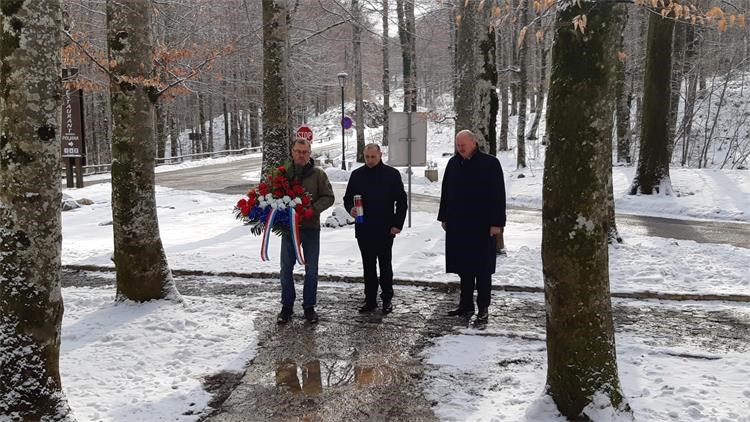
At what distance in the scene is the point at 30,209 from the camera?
3.57m

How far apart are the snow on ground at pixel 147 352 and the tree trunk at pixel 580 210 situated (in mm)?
2558

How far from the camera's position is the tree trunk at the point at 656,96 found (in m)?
14.7

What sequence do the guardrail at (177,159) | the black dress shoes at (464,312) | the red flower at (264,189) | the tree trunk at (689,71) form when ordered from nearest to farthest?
the red flower at (264,189)
the black dress shoes at (464,312)
the tree trunk at (689,71)
the guardrail at (177,159)

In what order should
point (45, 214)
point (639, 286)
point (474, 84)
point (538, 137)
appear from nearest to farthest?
point (45, 214) → point (639, 286) → point (474, 84) → point (538, 137)

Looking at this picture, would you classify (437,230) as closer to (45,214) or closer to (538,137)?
(45,214)

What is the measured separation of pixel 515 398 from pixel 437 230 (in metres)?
8.03

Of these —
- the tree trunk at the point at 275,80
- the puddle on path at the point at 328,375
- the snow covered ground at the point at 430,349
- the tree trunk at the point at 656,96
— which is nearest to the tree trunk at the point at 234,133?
the tree trunk at the point at 275,80

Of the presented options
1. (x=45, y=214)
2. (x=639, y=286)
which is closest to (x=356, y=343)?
(x=45, y=214)

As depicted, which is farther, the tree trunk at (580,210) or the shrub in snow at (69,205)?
the shrub in snow at (69,205)

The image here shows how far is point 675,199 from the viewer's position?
1570cm

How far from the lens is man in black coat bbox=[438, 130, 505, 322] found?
610 centimetres

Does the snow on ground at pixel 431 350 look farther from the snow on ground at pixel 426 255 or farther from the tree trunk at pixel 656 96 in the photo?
the tree trunk at pixel 656 96

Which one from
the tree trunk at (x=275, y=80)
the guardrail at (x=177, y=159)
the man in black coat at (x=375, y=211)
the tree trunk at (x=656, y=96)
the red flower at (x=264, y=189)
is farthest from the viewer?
the guardrail at (x=177, y=159)

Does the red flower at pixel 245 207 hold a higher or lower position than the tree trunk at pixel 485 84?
lower
